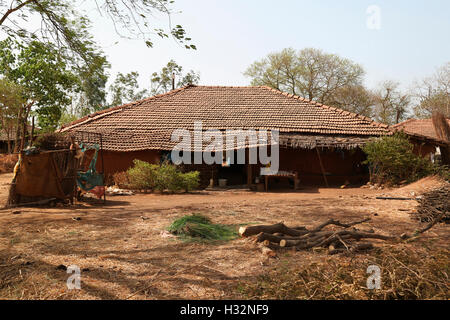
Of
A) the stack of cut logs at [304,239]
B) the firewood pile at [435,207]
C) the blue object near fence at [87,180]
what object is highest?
the blue object near fence at [87,180]

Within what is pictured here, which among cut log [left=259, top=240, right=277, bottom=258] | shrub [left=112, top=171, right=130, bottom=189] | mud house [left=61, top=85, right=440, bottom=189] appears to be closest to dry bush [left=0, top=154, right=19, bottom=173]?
mud house [left=61, top=85, right=440, bottom=189]

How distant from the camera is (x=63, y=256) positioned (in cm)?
423

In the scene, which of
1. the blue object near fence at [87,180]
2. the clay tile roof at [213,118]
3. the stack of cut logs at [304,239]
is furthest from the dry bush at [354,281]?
the clay tile roof at [213,118]

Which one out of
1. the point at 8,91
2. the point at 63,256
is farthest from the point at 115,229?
the point at 8,91

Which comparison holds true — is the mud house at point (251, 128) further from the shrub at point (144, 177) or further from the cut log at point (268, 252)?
the cut log at point (268, 252)

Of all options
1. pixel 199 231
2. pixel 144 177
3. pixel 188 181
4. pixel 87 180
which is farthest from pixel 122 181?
pixel 199 231

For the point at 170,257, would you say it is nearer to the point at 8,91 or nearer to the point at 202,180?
the point at 202,180

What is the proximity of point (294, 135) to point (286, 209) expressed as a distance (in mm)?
7866

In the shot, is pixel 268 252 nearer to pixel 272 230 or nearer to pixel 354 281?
pixel 272 230

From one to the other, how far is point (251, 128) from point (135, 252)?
39.5ft

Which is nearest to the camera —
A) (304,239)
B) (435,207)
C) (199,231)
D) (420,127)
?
(304,239)

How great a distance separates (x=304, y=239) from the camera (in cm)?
464

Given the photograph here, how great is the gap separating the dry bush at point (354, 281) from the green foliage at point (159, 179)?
8.63 meters

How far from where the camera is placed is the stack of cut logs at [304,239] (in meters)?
4.36
